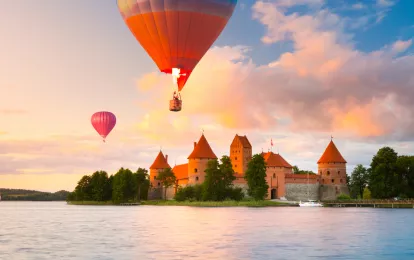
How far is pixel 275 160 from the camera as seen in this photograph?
316 ft

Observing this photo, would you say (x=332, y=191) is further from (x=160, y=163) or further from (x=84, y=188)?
(x=84, y=188)

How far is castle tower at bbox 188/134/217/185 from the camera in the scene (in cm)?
9338

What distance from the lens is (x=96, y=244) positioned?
28234 mm

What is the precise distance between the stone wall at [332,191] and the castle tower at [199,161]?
19207 millimetres

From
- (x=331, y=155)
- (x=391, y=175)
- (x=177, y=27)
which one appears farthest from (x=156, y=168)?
(x=177, y=27)

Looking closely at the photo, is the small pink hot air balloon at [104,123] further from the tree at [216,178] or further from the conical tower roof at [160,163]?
the conical tower roof at [160,163]

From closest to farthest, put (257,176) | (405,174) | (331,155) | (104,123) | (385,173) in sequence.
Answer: (104,123)
(385,173)
(257,176)
(405,174)
(331,155)

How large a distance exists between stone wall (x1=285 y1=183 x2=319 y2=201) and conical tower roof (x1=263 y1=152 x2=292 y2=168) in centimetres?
360

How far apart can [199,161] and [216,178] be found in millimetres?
17709

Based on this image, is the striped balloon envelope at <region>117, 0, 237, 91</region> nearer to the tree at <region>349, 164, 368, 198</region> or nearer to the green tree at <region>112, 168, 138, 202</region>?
the green tree at <region>112, 168, 138, 202</region>

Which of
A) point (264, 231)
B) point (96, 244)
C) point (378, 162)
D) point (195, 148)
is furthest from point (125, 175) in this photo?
point (96, 244)

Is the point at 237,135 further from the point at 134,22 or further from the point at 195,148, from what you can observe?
the point at 134,22

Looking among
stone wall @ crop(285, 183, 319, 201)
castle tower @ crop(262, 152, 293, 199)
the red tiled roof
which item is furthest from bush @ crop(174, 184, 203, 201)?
stone wall @ crop(285, 183, 319, 201)

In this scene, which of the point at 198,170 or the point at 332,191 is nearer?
the point at 198,170
